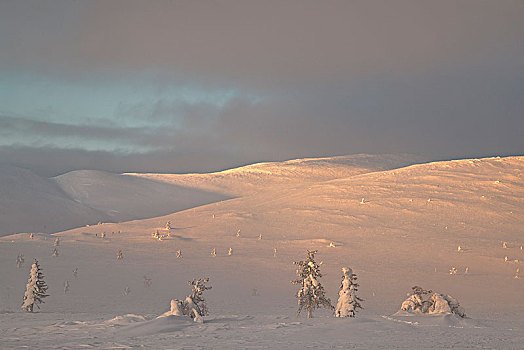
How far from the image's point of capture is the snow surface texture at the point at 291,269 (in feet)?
43.0

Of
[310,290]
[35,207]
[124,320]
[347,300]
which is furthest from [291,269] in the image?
[35,207]

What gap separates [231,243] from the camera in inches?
1572

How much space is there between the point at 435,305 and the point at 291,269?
1556 cm

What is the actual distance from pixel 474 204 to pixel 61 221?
7297 centimetres

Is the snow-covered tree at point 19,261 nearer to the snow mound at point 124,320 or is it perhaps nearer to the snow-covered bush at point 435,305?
the snow mound at point 124,320

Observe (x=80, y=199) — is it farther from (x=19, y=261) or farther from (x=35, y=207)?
(x=19, y=261)

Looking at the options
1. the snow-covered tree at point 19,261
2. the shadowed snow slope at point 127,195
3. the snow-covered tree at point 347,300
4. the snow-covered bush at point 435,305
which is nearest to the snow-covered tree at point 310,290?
the snow-covered tree at point 347,300

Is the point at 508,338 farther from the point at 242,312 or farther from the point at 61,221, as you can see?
the point at 61,221

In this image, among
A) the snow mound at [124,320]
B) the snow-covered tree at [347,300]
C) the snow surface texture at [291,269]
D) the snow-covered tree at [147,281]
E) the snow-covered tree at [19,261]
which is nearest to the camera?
the snow surface texture at [291,269]

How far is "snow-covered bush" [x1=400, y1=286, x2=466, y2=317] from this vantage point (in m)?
17.3

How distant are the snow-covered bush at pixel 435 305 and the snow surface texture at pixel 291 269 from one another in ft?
2.21

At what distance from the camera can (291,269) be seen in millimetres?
32594

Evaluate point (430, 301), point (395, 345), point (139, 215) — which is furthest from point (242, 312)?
point (139, 215)

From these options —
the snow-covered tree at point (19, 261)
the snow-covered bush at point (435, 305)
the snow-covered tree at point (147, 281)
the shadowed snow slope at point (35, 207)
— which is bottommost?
the snow-covered tree at point (147, 281)
